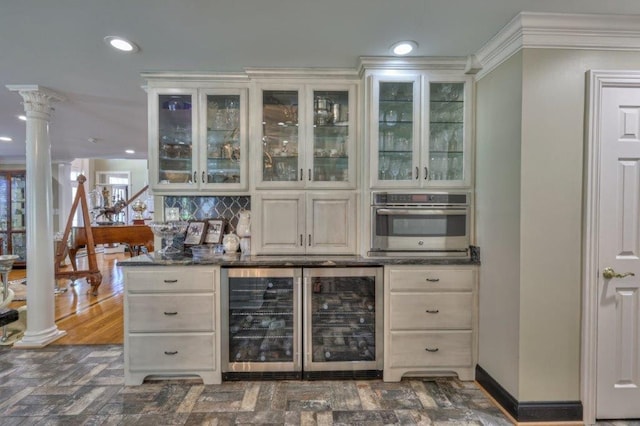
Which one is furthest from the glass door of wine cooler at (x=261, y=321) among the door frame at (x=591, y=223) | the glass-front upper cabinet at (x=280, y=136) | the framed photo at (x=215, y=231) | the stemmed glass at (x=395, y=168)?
the door frame at (x=591, y=223)

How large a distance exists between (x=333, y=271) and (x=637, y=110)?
2.15m

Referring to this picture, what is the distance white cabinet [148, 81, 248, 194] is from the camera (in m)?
2.68

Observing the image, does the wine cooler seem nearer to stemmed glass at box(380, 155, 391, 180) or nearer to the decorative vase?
the decorative vase

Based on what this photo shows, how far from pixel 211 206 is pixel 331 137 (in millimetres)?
1290

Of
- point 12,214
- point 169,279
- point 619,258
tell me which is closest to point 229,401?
point 169,279

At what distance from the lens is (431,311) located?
7.91 ft

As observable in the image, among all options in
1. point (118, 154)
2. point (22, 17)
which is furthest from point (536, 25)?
point (118, 154)

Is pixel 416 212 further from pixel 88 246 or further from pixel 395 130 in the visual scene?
pixel 88 246

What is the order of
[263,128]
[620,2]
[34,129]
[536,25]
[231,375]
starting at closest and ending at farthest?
A: 1. [620,2]
2. [536,25]
3. [231,375]
4. [263,128]
5. [34,129]

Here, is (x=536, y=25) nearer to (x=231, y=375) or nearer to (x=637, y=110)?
(x=637, y=110)

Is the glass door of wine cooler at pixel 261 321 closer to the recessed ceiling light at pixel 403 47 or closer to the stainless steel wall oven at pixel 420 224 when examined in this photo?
the stainless steel wall oven at pixel 420 224

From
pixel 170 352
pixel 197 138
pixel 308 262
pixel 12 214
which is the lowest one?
pixel 170 352

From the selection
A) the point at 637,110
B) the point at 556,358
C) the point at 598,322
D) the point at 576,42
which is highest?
the point at 576,42

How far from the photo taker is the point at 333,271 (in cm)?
241
